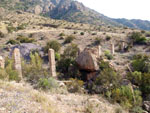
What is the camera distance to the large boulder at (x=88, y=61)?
1276 centimetres

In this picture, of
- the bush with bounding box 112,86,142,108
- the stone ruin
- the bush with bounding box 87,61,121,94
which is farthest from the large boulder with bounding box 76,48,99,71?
the bush with bounding box 112,86,142,108

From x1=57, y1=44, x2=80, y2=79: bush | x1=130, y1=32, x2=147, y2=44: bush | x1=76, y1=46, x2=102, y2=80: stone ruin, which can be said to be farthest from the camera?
x1=130, y1=32, x2=147, y2=44: bush

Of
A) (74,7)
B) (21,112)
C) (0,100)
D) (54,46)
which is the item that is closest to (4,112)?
(21,112)

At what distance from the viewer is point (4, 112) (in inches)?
137

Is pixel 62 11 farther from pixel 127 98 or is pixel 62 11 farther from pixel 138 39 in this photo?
pixel 127 98

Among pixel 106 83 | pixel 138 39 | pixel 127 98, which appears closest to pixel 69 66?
pixel 106 83

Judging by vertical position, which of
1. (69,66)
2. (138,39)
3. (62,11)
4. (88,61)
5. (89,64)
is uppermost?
(62,11)

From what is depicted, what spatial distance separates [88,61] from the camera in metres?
12.8

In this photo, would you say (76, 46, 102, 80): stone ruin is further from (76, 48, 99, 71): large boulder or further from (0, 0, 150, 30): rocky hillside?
(0, 0, 150, 30): rocky hillside

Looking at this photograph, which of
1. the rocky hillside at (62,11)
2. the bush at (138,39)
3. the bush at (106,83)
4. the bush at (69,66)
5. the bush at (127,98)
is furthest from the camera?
the rocky hillside at (62,11)

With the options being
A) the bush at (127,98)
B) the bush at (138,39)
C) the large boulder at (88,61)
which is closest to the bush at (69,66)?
the large boulder at (88,61)

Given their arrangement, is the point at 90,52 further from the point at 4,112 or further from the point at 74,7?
the point at 74,7

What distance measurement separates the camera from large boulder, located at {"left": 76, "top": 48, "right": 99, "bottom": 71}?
41.9 ft

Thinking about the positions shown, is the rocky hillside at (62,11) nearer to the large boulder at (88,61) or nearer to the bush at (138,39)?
the bush at (138,39)
